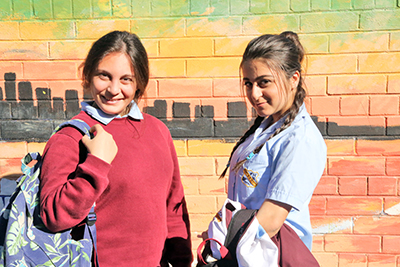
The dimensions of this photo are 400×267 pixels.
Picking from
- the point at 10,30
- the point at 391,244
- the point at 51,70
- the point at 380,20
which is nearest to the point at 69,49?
the point at 51,70

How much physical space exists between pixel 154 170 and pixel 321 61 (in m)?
1.64

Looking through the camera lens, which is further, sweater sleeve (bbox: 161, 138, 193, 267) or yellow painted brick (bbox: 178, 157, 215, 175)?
yellow painted brick (bbox: 178, 157, 215, 175)

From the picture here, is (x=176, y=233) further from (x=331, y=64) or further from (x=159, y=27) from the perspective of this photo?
(x=331, y=64)

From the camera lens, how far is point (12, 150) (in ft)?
8.52

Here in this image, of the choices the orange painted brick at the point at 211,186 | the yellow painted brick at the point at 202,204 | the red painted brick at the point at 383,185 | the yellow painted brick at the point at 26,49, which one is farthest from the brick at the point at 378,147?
the yellow painted brick at the point at 26,49

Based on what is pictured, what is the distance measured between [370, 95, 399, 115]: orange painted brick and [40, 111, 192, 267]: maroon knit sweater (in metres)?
1.67

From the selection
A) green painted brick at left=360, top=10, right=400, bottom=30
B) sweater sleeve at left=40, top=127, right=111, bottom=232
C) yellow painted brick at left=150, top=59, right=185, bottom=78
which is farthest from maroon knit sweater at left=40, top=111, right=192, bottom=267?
green painted brick at left=360, top=10, right=400, bottom=30

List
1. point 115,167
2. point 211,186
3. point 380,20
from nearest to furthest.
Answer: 1. point 115,167
2. point 380,20
3. point 211,186

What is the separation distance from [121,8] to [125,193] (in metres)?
1.69

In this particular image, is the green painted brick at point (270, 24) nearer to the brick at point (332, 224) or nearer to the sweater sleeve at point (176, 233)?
the sweater sleeve at point (176, 233)

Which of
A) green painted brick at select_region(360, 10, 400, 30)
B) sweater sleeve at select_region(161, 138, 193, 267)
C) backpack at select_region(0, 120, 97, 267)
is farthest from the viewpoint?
green painted brick at select_region(360, 10, 400, 30)

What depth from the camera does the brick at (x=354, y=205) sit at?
97.6 inches

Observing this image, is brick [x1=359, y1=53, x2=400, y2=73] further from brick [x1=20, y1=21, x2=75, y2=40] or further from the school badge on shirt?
brick [x1=20, y1=21, x2=75, y2=40]

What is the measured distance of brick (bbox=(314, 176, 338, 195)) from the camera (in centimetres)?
250
